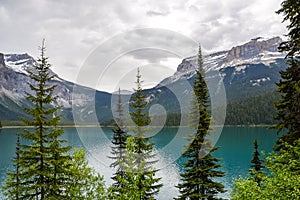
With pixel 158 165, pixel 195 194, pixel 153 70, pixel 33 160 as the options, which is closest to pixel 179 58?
pixel 153 70

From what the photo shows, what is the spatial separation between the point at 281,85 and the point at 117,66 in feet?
37.9

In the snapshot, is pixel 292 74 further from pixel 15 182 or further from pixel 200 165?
pixel 15 182

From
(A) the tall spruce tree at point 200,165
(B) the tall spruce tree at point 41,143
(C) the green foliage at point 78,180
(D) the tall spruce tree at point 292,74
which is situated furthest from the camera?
(A) the tall spruce tree at point 200,165

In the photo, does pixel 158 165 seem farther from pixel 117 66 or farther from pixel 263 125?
pixel 263 125

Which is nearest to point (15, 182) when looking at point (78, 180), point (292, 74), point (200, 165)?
point (78, 180)

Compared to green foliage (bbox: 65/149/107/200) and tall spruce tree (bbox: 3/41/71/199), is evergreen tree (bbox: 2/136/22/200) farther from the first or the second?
green foliage (bbox: 65/149/107/200)

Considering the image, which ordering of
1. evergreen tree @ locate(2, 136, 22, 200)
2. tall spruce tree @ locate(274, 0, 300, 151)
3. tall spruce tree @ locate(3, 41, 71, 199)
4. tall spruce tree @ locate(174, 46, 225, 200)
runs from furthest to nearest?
tall spruce tree @ locate(174, 46, 225, 200)
evergreen tree @ locate(2, 136, 22, 200)
tall spruce tree @ locate(3, 41, 71, 199)
tall spruce tree @ locate(274, 0, 300, 151)

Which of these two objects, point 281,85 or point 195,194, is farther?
point 195,194

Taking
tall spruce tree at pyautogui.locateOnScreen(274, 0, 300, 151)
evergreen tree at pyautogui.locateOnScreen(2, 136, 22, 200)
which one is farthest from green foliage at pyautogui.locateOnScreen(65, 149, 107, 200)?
tall spruce tree at pyautogui.locateOnScreen(274, 0, 300, 151)

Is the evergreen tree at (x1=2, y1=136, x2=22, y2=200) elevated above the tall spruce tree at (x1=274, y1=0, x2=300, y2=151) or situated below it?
below

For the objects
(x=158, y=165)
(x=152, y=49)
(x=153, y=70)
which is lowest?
(x=158, y=165)

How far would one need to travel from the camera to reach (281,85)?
16.8 metres

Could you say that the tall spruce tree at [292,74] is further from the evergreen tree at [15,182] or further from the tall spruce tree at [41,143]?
the evergreen tree at [15,182]

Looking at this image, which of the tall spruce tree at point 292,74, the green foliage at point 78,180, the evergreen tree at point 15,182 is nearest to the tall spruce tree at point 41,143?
the evergreen tree at point 15,182
